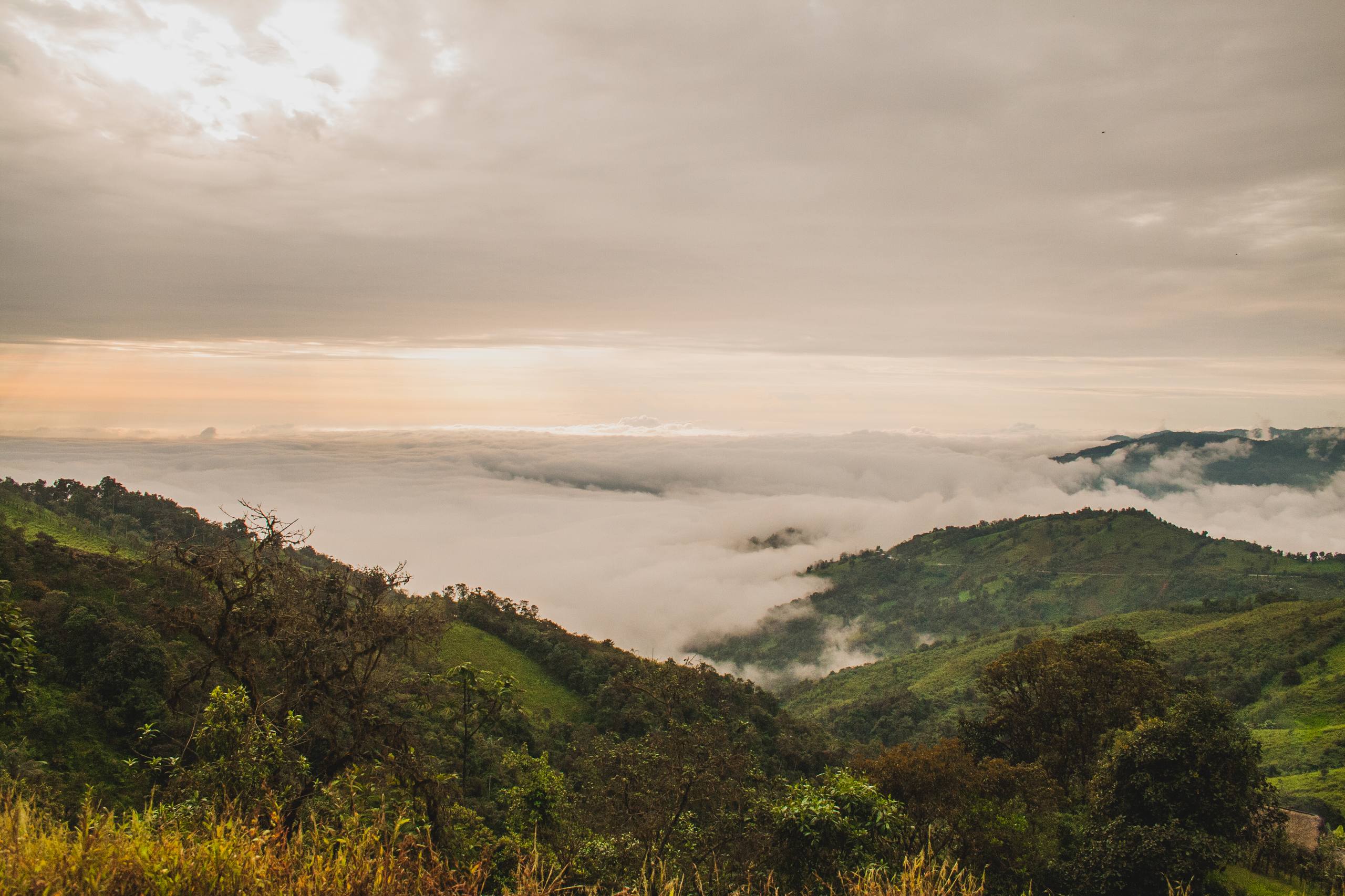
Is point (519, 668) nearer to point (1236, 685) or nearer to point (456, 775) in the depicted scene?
point (456, 775)

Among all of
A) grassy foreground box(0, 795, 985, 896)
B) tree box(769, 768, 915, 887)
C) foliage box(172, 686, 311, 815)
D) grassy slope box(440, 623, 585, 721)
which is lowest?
grassy slope box(440, 623, 585, 721)

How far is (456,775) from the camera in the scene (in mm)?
11734

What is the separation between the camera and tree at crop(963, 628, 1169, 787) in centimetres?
2450

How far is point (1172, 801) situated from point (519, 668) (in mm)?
48482

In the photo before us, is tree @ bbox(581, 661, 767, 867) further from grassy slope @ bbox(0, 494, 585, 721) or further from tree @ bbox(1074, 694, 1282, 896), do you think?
grassy slope @ bbox(0, 494, 585, 721)

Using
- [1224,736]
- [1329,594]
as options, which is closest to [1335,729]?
[1224,736]

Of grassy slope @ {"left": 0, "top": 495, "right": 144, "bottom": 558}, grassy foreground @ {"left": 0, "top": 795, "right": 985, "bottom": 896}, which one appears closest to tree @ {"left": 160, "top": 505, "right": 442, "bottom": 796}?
grassy foreground @ {"left": 0, "top": 795, "right": 985, "bottom": 896}

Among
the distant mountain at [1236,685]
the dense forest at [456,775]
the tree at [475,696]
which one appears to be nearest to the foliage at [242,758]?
the dense forest at [456,775]

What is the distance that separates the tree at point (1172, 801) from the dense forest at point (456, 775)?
7cm

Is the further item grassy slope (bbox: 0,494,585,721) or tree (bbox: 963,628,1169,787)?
grassy slope (bbox: 0,494,585,721)

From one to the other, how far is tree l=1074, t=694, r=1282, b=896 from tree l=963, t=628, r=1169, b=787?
Result: 18.6 feet

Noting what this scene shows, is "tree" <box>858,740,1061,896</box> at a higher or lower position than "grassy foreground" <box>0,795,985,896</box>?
lower

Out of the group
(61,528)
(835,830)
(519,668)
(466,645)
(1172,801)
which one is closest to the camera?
(835,830)

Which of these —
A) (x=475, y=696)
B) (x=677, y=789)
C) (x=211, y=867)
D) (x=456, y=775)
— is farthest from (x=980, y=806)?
(x=211, y=867)
